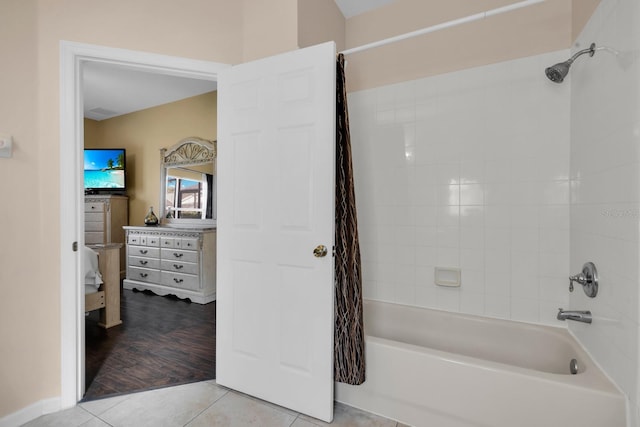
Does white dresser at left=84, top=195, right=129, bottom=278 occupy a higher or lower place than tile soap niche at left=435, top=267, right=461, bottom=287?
higher

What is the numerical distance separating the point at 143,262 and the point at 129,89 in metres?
2.29

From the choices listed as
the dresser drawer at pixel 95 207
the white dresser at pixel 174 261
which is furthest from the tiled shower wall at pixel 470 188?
the dresser drawer at pixel 95 207

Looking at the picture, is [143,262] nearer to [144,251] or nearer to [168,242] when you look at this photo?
[144,251]

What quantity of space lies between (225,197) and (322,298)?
0.86 metres

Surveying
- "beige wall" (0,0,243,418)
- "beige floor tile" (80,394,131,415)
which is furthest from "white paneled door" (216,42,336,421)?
"beige wall" (0,0,243,418)

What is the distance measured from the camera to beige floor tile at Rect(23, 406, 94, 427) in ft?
5.13

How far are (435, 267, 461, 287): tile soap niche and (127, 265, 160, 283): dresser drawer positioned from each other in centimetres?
345

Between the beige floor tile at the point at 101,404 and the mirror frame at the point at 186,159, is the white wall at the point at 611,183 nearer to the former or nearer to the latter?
the beige floor tile at the point at 101,404

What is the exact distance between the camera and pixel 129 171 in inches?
187

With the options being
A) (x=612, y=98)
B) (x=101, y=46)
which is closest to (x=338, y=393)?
(x=612, y=98)

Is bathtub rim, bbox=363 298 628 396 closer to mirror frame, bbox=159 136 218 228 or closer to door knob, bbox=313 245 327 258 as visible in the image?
door knob, bbox=313 245 327 258

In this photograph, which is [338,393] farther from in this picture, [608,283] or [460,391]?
[608,283]

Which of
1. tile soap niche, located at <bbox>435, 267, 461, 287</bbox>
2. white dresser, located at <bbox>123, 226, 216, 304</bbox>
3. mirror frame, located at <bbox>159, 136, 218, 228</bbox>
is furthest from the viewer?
mirror frame, located at <bbox>159, 136, 218, 228</bbox>

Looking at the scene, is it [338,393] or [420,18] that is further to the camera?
[420,18]
